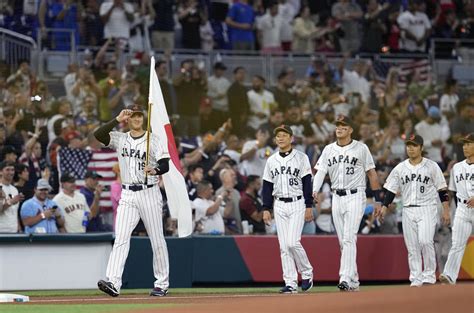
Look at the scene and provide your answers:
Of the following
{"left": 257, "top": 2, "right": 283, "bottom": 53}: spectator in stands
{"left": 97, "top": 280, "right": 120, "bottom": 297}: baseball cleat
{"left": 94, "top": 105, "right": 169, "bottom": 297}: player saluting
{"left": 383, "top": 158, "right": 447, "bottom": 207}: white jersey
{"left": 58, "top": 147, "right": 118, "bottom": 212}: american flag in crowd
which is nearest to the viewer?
{"left": 97, "top": 280, "right": 120, "bottom": 297}: baseball cleat

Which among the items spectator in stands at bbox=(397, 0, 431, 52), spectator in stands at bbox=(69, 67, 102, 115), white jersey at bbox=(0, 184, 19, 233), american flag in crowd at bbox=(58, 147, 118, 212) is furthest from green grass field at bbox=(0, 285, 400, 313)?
spectator in stands at bbox=(397, 0, 431, 52)

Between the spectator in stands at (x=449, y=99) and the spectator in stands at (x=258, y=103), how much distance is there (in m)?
3.71

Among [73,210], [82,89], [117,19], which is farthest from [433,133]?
[73,210]

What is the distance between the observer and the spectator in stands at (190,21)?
23031 mm

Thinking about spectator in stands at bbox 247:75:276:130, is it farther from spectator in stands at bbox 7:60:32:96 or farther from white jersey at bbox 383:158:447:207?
white jersey at bbox 383:158:447:207

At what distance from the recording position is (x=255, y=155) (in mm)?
19594

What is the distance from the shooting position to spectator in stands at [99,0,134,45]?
2198 cm

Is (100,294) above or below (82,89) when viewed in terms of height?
below

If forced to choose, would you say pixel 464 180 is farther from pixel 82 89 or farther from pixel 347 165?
pixel 82 89

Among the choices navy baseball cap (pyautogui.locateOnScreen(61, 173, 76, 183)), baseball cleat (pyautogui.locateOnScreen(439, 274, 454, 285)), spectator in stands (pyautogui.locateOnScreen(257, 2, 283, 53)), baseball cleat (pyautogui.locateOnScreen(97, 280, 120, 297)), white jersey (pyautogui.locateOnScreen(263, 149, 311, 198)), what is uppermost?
spectator in stands (pyautogui.locateOnScreen(257, 2, 283, 53))

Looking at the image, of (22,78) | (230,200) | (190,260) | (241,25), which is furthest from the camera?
(241,25)

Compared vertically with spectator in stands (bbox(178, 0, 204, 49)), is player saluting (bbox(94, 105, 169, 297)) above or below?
below

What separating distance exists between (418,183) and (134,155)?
4.24 m

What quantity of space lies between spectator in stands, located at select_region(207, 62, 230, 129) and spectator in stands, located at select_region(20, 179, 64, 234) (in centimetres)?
514
